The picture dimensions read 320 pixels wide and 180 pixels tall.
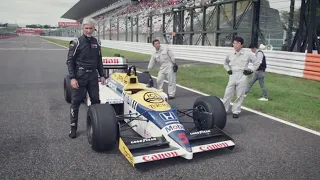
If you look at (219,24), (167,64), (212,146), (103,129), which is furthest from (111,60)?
(219,24)

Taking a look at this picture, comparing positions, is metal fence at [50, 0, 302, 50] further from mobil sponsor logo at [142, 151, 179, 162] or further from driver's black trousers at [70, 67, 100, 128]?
mobil sponsor logo at [142, 151, 179, 162]

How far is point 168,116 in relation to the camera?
4.48m

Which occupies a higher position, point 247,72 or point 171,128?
point 247,72

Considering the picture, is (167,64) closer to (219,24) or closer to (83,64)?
(83,64)

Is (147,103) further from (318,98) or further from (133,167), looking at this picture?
(318,98)

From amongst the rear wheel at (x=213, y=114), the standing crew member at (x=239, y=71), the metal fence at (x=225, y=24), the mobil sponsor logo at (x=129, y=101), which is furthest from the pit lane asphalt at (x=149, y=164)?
the metal fence at (x=225, y=24)

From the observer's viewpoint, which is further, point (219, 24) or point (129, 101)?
point (219, 24)

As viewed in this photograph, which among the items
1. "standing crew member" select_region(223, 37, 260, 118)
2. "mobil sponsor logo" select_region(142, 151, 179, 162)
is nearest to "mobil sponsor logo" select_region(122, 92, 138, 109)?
"mobil sponsor logo" select_region(142, 151, 179, 162)

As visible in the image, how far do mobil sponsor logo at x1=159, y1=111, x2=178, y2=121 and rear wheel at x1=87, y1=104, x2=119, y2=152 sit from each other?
663mm

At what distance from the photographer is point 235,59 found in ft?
21.5

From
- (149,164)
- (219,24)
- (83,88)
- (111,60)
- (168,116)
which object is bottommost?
(149,164)

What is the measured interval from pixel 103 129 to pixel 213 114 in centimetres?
184

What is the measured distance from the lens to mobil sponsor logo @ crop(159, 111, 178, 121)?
14.5 ft

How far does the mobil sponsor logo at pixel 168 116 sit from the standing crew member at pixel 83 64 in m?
1.31
